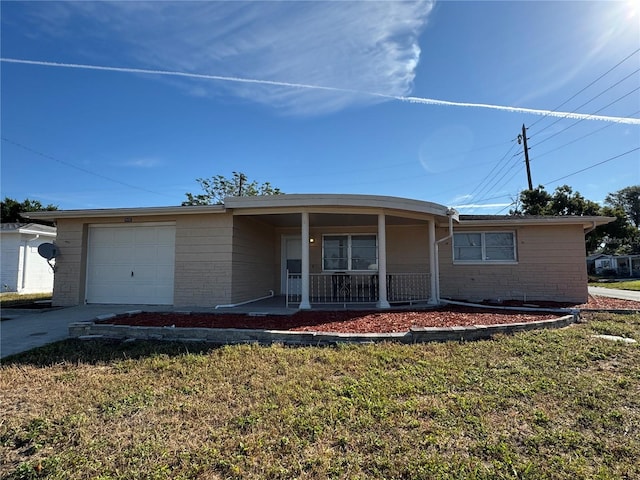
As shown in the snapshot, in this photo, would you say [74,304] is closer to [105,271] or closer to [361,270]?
[105,271]

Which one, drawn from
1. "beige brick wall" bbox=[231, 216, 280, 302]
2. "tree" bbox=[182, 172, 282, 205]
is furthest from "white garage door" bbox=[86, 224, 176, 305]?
"tree" bbox=[182, 172, 282, 205]

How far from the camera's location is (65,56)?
10.6 metres

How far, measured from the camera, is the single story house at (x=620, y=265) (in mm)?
32688

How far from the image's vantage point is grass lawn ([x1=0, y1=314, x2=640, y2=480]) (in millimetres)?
2393

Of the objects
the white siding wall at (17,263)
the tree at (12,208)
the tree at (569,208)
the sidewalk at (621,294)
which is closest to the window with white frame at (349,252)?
the sidewalk at (621,294)

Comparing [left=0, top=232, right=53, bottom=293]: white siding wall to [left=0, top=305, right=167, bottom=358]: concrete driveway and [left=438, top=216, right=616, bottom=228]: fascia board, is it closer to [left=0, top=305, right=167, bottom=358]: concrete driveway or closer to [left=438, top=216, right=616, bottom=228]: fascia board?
[left=0, top=305, right=167, bottom=358]: concrete driveway

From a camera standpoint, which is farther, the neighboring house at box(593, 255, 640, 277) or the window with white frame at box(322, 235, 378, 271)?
the neighboring house at box(593, 255, 640, 277)

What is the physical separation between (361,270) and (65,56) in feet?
39.1

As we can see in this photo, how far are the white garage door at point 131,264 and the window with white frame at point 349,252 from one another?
5.24 metres

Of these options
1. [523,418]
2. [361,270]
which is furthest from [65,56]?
[523,418]

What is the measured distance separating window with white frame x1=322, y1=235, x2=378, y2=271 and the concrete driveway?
18.6 ft

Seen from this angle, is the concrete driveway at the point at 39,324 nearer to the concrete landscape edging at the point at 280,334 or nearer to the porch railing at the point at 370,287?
the concrete landscape edging at the point at 280,334

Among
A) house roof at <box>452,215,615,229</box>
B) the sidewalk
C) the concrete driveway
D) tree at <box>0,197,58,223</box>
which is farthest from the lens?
tree at <box>0,197,58,223</box>

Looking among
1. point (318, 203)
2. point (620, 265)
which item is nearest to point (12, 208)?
point (318, 203)
